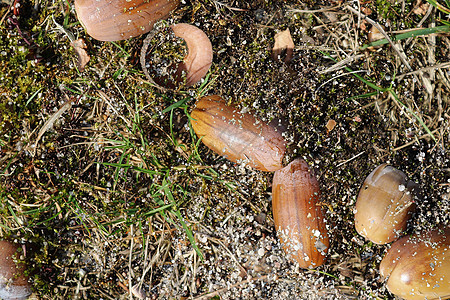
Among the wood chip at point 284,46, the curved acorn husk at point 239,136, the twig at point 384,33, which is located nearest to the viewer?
the curved acorn husk at point 239,136

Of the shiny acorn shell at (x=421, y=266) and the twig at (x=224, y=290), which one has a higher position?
the shiny acorn shell at (x=421, y=266)

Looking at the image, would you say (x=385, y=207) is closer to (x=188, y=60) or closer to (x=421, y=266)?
(x=421, y=266)

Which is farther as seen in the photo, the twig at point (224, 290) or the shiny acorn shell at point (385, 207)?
the twig at point (224, 290)

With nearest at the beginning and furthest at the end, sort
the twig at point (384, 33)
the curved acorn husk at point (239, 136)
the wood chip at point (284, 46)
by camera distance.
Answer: the curved acorn husk at point (239, 136)
the twig at point (384, 33)
the wood chip at point (284, 46)

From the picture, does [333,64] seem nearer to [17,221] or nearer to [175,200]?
[175,200]

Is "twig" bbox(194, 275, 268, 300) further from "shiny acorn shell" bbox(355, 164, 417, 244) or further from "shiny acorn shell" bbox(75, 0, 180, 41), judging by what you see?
"shiny acorn shell" bbox(75, 0, 180, 41)

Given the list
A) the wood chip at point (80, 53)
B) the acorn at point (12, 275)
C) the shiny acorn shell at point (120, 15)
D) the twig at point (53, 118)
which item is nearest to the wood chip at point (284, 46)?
the shiny acorn shell at point (120, 15)

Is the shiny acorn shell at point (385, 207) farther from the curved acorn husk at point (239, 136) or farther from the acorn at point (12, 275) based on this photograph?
the acorn at point (12, 275)
